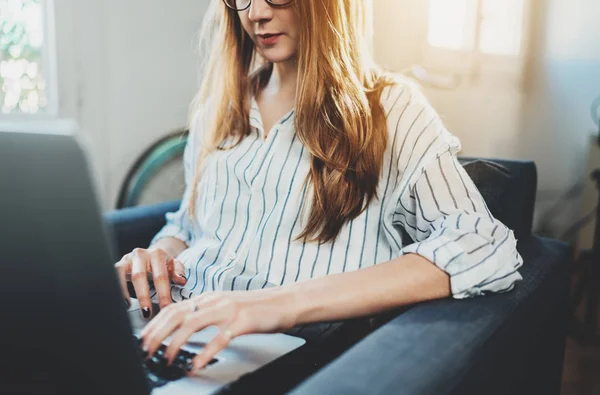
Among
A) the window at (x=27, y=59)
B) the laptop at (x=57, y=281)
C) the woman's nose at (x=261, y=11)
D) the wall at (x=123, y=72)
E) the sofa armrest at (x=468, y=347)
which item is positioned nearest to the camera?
the laptop at (x=57, y=281)

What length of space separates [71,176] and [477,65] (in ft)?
7.75

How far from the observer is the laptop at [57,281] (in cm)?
31

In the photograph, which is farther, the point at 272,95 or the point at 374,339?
the point at 272,95

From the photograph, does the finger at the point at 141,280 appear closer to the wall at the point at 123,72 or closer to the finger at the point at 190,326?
the finger at the point at 190,326

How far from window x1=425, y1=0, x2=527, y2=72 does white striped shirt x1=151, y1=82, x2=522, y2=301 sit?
1515 millimetres

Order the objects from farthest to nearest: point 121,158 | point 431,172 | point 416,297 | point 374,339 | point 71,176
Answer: point 121,158 → point 431,172 → point 416,297 → point 374,339 → point 71,176

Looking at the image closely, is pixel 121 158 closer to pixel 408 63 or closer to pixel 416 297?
pixel 408 63

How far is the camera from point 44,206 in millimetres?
319

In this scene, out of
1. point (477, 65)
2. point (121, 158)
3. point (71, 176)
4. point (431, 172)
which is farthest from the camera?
point (477, 65)

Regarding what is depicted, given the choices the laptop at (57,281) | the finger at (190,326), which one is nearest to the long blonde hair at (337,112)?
the finger at (190,326)

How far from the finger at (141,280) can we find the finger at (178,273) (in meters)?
0.06

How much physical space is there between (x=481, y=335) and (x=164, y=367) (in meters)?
0.36

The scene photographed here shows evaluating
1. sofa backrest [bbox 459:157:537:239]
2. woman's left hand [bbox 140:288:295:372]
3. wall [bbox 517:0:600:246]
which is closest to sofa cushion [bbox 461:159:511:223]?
sofa backrest [bbox 459:157:537:239]

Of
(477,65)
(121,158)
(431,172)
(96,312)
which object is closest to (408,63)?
(477,65)
